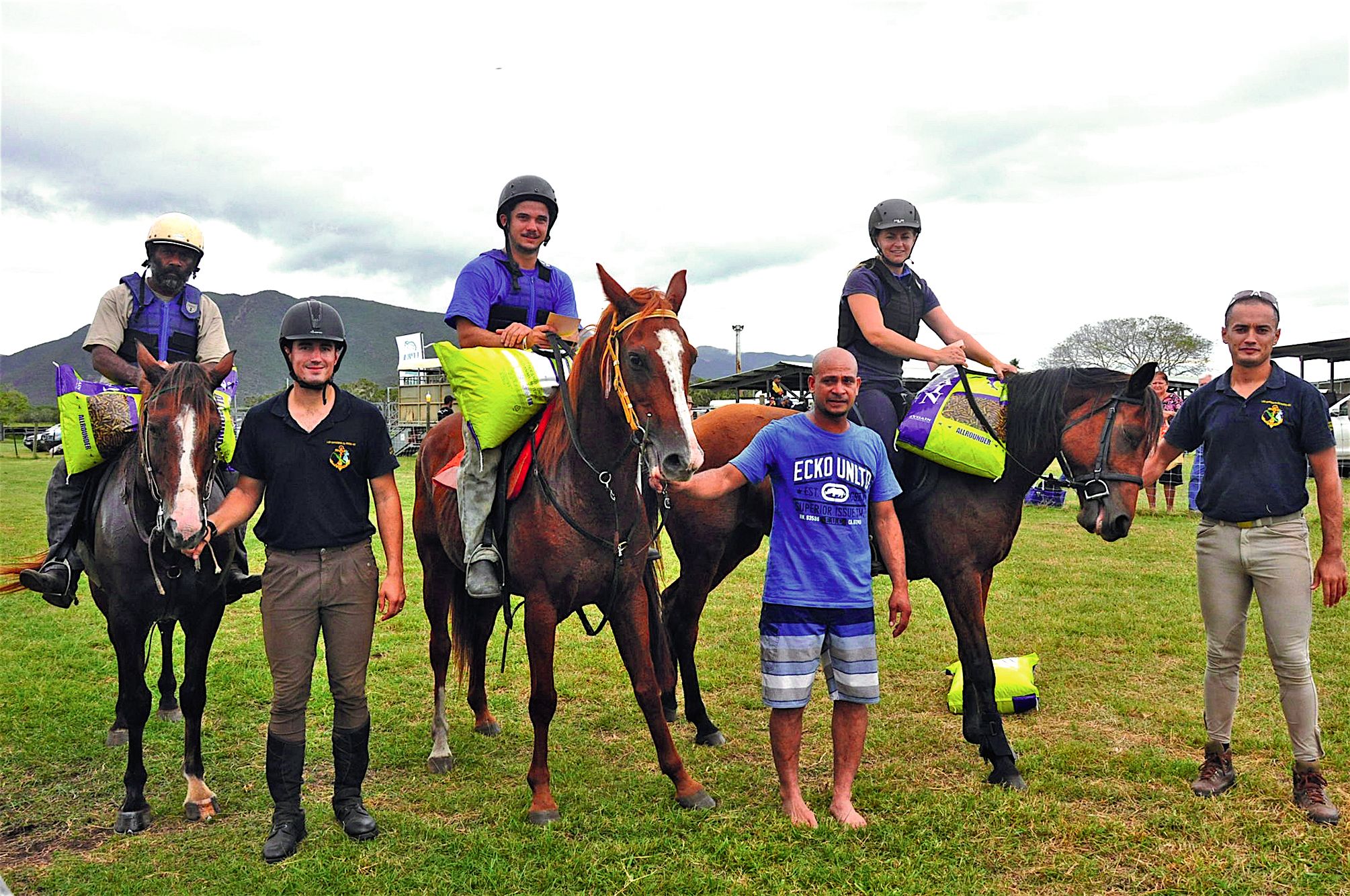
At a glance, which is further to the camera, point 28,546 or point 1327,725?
point 28,546

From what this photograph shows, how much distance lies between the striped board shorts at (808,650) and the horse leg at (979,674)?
0.91 metres

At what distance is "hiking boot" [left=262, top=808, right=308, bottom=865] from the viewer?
390 cm

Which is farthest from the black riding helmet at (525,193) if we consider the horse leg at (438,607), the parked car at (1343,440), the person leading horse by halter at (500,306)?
the parked car at (1343,440)

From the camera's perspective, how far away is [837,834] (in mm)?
4004

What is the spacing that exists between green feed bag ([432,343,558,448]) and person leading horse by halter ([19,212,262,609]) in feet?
5.26

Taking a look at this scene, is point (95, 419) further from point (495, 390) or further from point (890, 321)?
point (890, 321)

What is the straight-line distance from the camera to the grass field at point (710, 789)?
146 inches

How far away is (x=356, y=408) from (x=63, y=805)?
2762mm

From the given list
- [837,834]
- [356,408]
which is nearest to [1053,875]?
[837,834]

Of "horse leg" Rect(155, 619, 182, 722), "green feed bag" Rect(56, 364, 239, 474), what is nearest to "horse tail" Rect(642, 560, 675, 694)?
"green feed bag" Rect(56, 364, 239, 474)

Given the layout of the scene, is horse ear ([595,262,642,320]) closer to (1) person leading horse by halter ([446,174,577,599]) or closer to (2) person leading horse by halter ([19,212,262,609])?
(1) person leading horse by halter ([446,174,577,599])

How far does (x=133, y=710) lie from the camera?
442cm

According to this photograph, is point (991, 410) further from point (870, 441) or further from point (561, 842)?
point (561, 842)

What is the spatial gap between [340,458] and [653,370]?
1.67 m
